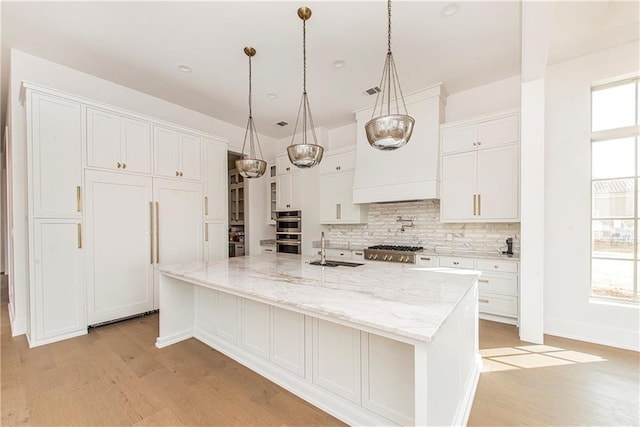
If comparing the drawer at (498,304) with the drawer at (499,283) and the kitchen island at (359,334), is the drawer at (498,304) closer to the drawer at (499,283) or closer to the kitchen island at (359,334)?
the drawer at (499,283)

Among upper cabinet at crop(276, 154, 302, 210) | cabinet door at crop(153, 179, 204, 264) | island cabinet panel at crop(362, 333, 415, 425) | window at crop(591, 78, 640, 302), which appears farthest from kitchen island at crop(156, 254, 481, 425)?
upper cabinet at crop(276, 154, 302, 210)

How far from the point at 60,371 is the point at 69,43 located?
3084 millimetres

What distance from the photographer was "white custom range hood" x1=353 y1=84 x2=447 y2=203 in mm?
3682

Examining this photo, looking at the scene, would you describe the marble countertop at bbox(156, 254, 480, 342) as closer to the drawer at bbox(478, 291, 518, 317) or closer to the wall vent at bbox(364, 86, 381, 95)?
the drawer at bbox(478, 291, 518, 317)

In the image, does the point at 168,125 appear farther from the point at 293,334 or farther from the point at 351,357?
the point at 351,357

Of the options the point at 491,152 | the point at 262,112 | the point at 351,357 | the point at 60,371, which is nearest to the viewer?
the point at 351,357

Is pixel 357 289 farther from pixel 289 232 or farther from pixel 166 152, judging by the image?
pixel 289 232

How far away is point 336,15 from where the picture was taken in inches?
94.3

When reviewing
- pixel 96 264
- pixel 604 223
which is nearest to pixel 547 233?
pixel 604 223

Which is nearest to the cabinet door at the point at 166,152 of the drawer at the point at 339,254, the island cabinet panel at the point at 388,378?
the drawer at the point at 339,254

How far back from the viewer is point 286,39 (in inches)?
Answer: 107

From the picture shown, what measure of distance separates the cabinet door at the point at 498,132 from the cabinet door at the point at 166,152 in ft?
13.1

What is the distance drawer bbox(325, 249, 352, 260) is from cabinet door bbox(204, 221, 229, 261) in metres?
1.71

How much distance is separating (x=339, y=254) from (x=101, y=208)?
10.7 feet
